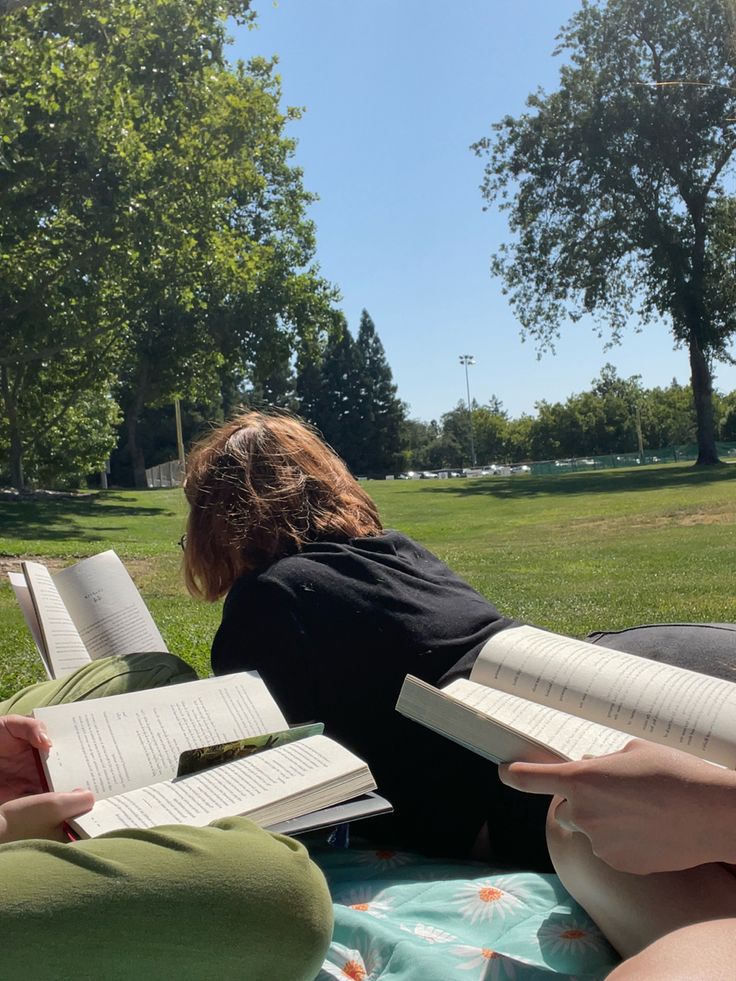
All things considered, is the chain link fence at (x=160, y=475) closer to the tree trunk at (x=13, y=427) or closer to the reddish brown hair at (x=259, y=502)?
the tree trunk at (x=13, y=427)

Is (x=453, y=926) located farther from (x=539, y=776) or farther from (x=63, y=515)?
(x=63, y=515)

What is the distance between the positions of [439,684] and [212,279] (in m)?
19.5

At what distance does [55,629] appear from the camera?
8.63 feet

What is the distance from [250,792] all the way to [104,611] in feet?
4.52

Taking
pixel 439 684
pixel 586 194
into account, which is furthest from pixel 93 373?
pixel 439 684

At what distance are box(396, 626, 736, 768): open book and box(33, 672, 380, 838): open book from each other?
0.22 meters

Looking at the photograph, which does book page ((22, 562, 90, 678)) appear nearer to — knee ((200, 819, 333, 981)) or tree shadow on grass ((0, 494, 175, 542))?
knee ((200, 819, 333, 981))

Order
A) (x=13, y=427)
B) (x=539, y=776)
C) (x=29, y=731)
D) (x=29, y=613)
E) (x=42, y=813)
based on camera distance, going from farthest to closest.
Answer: (x=13, y=427)
(x=29, y=613)
(x=29, y=731)
(x=42, y=813)
(x=539, y=776)

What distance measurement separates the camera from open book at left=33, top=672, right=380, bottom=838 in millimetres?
1602

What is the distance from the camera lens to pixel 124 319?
785 inches

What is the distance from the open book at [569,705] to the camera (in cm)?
153

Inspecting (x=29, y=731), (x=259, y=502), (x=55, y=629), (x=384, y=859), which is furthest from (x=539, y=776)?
(x=55, y=629)

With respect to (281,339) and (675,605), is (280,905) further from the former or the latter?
(281,339)

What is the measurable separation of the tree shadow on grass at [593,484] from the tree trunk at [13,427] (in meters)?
13.5
